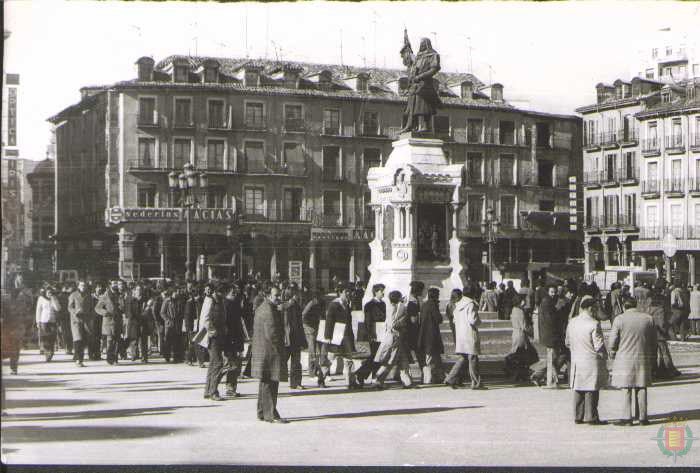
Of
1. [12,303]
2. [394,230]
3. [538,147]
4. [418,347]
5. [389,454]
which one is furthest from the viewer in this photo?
[538,147]

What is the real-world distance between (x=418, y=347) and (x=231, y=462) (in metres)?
6.75

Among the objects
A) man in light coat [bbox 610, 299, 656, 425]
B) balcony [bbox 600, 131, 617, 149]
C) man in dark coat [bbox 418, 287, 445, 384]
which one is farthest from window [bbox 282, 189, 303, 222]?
balcony [bbox 600, 131, 617, 149]

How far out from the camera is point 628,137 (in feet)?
112

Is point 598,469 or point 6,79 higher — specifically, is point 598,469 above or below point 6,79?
below

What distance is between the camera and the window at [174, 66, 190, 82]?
73.9 feet

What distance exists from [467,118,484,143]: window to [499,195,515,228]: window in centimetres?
212

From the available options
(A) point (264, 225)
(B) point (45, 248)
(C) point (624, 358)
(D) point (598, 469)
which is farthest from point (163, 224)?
(D) point (598, 469)

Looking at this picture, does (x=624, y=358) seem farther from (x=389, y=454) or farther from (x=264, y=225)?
(x=264, y=225)

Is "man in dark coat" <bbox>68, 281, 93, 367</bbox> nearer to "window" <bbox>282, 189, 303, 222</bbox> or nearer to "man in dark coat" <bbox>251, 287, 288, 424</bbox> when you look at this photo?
"window" <bbox>282, 189, 303, 222</bbox>

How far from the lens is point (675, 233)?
3050 centimetres

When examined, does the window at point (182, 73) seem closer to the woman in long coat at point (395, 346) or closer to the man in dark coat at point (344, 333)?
the man in dark coat at point (344, 333)

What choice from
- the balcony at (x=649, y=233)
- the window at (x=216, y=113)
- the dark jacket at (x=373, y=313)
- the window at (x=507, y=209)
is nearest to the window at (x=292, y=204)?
the window at (x=216, y=113)

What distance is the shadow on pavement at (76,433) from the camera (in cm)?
1193

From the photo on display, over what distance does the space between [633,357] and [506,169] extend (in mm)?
18055
